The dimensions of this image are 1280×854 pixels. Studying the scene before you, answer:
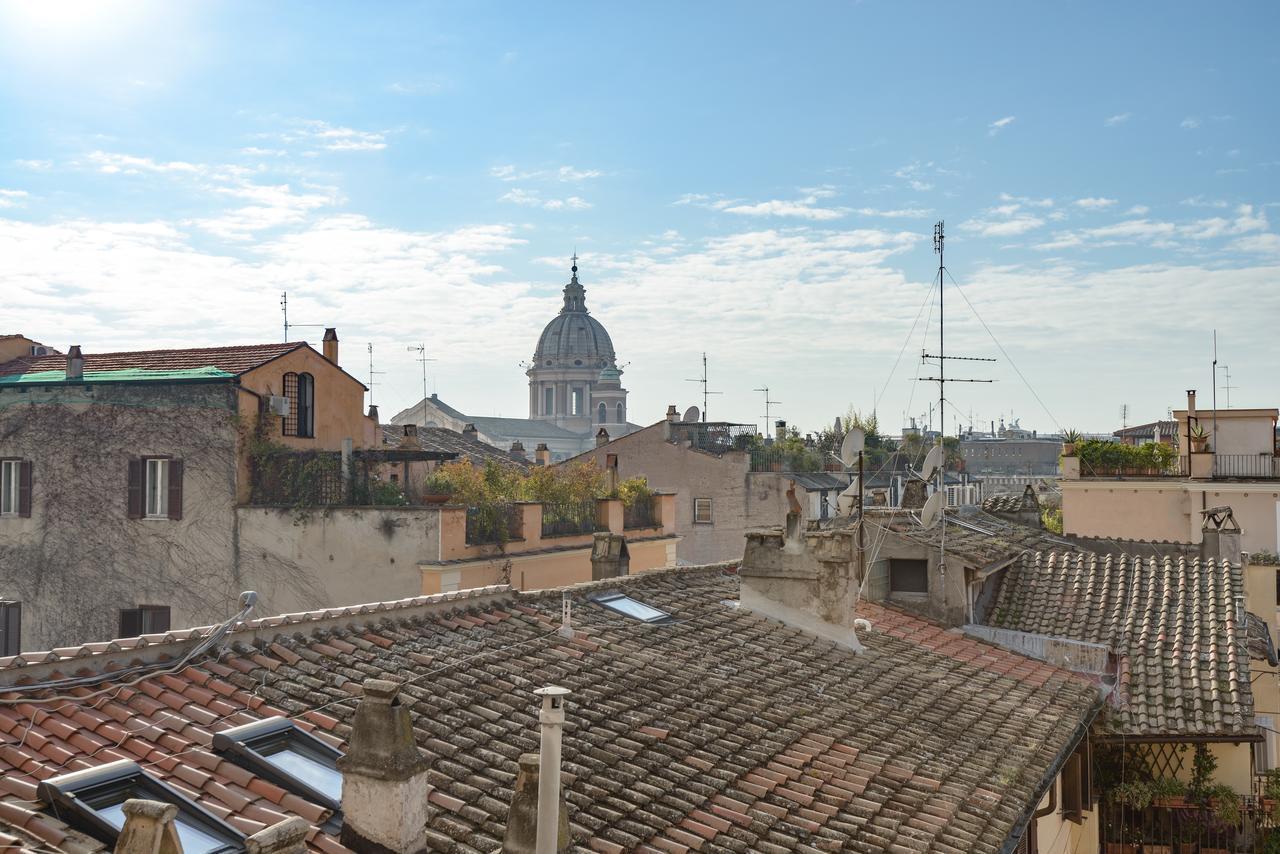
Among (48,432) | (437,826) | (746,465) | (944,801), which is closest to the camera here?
(437,826)

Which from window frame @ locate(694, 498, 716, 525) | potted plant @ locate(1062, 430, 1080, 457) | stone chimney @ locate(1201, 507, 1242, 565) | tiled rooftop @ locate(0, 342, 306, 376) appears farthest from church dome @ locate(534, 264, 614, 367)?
stone chimney @ locate(1201, 507, 1242, 565)

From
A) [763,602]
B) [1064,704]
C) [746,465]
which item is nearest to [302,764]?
[763,602]

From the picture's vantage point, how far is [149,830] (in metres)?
4.01

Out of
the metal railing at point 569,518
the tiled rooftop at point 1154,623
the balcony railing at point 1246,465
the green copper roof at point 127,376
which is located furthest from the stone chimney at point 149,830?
the balcony railing at point 1246,465

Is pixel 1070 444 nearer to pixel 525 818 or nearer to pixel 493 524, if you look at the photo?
pixel 493 524

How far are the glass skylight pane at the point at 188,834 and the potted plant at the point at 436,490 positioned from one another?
49.1ft

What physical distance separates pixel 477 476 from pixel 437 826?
1745 cm

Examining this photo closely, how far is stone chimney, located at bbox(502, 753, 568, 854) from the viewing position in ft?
17.1

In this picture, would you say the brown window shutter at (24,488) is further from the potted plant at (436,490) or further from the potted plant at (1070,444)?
the potted plant at (1070,444)

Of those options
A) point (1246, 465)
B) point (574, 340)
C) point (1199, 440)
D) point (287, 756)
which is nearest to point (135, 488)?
point (287, 756)

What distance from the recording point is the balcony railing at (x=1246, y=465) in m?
27.8

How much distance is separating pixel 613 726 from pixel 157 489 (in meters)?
16.3

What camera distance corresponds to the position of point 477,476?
915 inches

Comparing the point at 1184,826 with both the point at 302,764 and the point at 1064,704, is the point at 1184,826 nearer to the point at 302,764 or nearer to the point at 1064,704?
the point at 1064,704
